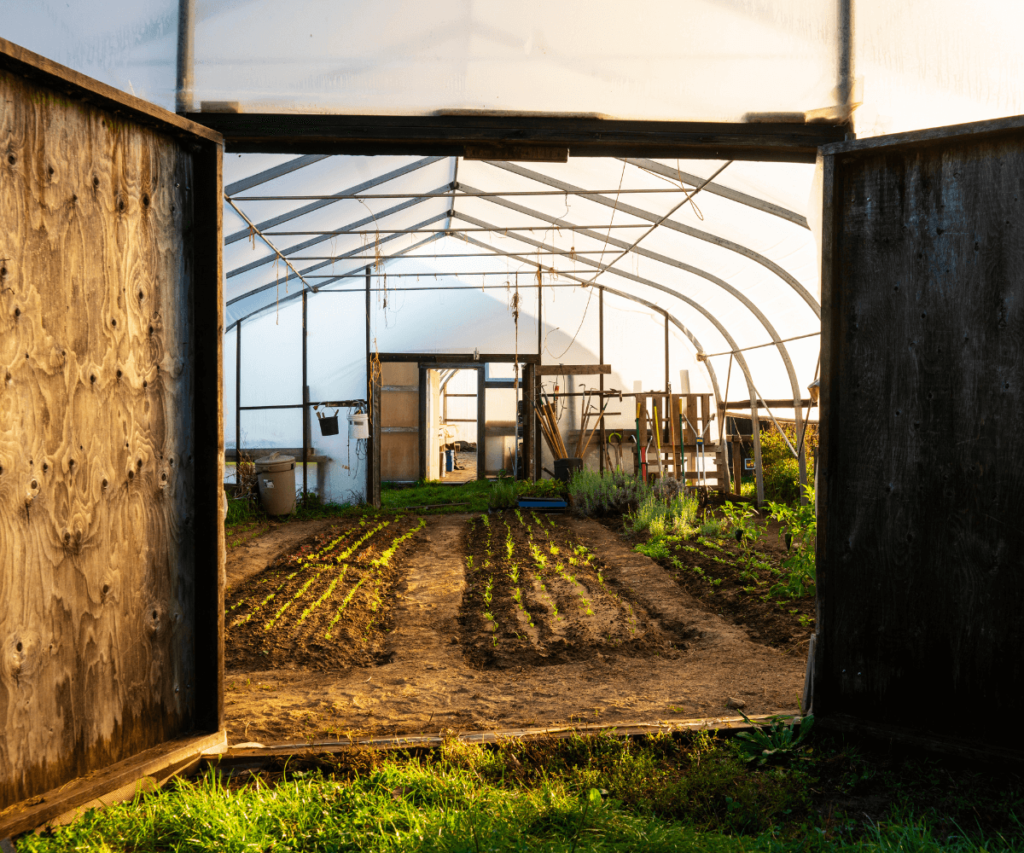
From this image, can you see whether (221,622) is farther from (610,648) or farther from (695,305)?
(695,305)

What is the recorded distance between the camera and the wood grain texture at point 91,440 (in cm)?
222

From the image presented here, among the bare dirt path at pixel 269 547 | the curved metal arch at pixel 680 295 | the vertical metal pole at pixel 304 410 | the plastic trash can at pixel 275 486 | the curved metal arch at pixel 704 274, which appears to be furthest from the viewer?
the vertical metal pole at pixel 304 410

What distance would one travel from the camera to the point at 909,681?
281 centimetres

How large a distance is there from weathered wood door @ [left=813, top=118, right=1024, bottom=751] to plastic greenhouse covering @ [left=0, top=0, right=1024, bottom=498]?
0.38 meters

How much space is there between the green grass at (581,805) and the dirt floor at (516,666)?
47 cm

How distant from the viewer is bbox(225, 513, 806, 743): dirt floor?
3.36m

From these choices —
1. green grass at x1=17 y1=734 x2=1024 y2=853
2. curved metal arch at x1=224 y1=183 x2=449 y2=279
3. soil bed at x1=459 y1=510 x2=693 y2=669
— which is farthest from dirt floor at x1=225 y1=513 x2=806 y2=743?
curved metal arch at x1=224 y1=183 x2=449 y2=279

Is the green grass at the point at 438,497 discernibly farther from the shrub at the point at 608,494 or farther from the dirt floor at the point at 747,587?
the dirt floor at the point at 747,587

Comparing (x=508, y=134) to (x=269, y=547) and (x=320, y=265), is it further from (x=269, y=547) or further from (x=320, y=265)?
(x=320, y=265)

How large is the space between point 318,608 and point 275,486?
231 inches

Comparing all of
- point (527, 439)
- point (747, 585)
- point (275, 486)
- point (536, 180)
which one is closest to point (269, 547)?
point (275, 486)

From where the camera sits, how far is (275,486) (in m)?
11.0

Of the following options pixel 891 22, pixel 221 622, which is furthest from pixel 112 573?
pixel 891 22

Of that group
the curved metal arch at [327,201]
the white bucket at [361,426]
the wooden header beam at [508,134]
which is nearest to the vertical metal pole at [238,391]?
the white bucket at [361,426]
